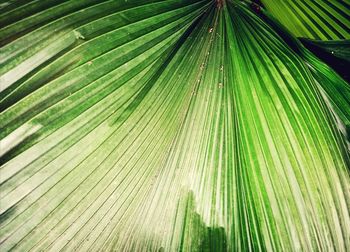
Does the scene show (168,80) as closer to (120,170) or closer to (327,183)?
(120,170)

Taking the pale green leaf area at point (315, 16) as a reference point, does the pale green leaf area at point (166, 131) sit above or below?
below

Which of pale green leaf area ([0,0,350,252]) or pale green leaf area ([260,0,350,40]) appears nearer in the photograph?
pale green leaf area ([0,0,350,252])

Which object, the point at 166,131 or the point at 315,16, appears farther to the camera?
the point at 315,16

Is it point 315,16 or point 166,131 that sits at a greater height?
point 315,16

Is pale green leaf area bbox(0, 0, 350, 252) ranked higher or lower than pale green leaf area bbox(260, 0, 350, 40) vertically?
lower

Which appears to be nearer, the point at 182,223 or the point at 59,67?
the point at 59,67

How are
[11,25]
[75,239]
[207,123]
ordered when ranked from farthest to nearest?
[207,123], [75,239], [11,25]

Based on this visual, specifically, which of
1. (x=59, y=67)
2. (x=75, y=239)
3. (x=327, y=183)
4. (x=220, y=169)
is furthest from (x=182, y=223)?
(x=59, y=67)

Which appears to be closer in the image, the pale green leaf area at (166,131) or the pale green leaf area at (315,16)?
the pale green leaf area at (166,131)
